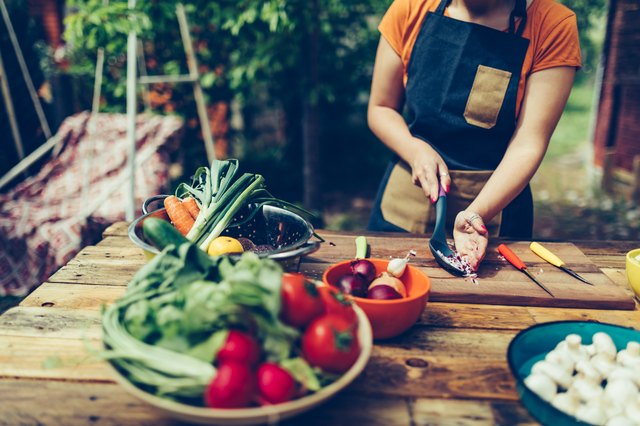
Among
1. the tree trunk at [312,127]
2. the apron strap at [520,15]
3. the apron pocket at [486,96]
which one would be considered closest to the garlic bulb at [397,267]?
the apron pocket at [486,96]

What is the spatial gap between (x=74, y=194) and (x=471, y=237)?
11.6 ft

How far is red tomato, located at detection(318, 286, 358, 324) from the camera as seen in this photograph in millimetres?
1002

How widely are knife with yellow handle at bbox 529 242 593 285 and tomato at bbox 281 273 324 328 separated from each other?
1011mm

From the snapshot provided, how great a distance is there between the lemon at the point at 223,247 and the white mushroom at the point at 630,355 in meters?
0.92

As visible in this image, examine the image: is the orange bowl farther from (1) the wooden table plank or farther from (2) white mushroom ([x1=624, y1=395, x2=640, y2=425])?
(1) the wooden table plank

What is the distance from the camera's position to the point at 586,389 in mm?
1034

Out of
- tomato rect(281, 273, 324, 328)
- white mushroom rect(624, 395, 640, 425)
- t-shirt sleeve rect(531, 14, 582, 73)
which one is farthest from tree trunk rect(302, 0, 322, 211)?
white mushroom rect(624, 395, 640, 425)

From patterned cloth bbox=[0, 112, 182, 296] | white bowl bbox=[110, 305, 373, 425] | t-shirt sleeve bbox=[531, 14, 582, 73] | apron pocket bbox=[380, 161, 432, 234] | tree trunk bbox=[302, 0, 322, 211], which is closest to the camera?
white bowl bbox=[110, 305, 373, 425]

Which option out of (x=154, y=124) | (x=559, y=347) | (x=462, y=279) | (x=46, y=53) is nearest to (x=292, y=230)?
(x=462, y=279)

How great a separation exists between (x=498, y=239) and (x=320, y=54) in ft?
12.9

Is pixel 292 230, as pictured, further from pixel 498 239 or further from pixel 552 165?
pixel 552 165

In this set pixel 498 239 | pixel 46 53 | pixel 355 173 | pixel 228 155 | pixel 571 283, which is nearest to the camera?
pixel 571 283

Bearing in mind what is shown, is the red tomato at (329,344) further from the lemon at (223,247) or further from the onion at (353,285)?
the lemon at (223,247)

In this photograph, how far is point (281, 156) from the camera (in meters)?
6.38
